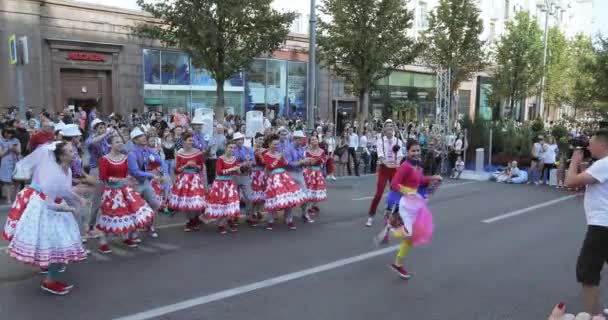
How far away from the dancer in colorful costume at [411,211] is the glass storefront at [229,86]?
55.2ft

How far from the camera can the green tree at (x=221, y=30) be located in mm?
16188

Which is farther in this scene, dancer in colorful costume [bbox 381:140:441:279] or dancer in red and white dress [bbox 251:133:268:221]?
dancer in red and white dress [bbox 251:133:268:221]

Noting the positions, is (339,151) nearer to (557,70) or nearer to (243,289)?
(243,289)

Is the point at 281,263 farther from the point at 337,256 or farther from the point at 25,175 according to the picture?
the point at 25,175

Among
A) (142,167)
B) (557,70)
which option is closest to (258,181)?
(142,167)

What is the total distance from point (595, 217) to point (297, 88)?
93.4 ft

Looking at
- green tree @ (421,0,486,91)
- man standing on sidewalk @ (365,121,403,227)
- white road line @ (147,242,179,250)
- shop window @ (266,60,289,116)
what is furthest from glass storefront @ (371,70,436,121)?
white road line @ (147,242,179,250)

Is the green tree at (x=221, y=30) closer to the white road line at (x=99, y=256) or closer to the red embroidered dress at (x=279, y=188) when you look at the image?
the red embroidered dress at (x=279, y=188)

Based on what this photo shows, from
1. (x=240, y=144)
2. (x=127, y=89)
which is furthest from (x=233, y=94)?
(x=240, y=144)

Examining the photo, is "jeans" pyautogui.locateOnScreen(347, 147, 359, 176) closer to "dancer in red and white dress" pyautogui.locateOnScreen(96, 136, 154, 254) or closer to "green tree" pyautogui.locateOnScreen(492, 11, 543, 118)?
"dancer in red and white dress" pyautogui.locateOnScreen(96, 136, 154, 254)

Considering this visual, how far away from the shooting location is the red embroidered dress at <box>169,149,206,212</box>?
879 centimetres

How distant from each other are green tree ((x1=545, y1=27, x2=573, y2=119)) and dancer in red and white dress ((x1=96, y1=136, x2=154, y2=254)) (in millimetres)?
38619

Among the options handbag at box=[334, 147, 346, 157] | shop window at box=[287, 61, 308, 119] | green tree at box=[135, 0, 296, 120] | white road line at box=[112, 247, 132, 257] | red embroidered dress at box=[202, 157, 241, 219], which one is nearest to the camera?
white road line at box=[112, 247, 132, 257]

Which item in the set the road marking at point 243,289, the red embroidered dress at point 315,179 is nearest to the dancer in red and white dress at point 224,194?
the red embroidered dress at point 315,179
